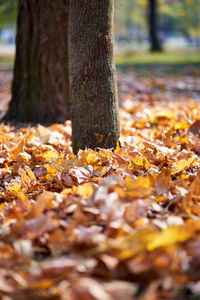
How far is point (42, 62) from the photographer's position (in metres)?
4.00

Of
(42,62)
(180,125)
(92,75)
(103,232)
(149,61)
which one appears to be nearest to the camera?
(103,232)

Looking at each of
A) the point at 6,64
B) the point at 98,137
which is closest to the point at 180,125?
the point at 98,137

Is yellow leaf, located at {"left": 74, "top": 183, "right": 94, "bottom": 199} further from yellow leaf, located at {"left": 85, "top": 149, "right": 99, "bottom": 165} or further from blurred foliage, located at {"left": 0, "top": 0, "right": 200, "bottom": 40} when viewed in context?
blurred foliage, located at {"left": 0, "top": 0, "right": 200, "bottom": 40}

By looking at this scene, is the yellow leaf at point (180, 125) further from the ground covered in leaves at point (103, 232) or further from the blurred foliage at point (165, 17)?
the blurred foliage at point (165, 17)

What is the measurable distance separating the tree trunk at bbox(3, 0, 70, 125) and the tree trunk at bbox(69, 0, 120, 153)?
1416 millimetres

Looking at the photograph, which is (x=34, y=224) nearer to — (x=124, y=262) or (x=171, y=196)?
(x=124, y=262)

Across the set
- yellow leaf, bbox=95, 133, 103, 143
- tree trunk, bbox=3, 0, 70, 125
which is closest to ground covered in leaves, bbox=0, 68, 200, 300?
yellow leaf, bbox=95, 133, 103, 143

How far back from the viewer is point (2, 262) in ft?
4.04

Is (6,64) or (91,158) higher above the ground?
(6,64)

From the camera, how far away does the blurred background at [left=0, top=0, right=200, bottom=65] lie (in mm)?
15008

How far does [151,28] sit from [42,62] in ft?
61.8

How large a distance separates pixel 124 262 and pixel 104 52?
5.85ft

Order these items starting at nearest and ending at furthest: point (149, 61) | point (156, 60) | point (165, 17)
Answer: point (149, 61), point (156, 60), point (165, 17)

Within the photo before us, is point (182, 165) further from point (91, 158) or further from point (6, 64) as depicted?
point (6, 64)
